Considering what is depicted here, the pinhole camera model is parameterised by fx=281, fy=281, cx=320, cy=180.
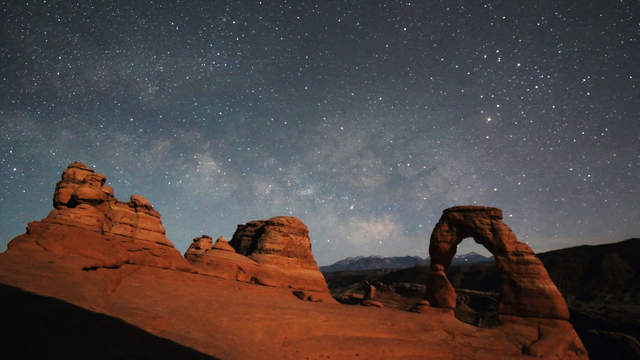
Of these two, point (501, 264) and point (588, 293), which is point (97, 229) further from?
point (588, 293)

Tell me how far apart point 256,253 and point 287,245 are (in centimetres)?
281

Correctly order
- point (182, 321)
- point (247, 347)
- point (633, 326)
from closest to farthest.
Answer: point (247, 347)
point (182, 321)
point (633, 326)

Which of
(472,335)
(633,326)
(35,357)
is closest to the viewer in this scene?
(35,357)

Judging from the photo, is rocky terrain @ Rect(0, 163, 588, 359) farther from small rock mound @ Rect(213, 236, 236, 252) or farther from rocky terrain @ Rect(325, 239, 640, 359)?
rocky terrain @ Rect(325, 239, 640, 359)

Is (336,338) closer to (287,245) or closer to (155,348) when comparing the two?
(155,348)

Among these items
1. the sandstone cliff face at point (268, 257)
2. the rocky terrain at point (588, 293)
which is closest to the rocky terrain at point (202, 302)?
the sandstone cliff face at point (268, 257)

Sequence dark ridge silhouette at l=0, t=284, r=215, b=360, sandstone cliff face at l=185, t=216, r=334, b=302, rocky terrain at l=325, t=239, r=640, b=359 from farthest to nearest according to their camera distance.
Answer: rocky terrain at l=325, t=239, r=640, b=359, sandstone cliff face at l=185, t=216, r=334, b=302, dark ridge silhouette at l=0, t=284, r=215, b=360

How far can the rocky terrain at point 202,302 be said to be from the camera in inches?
278

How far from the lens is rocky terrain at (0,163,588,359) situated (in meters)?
7.06

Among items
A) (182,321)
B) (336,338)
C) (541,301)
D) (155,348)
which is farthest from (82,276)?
(541,301)

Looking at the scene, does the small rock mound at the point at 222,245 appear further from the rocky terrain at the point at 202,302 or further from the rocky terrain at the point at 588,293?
the rocky terrain at the point at 588,293

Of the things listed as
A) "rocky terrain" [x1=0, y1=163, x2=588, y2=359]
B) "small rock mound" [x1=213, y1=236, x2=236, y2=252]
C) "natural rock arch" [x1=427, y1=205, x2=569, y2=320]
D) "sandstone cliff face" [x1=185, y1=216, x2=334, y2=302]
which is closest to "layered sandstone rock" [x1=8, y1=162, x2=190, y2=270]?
"rocky terrain" [x1=0, y1=163, x2=588, y2=359]

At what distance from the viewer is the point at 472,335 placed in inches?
536

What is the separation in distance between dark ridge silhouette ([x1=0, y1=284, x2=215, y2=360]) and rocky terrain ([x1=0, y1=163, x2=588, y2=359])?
1.2 inches
